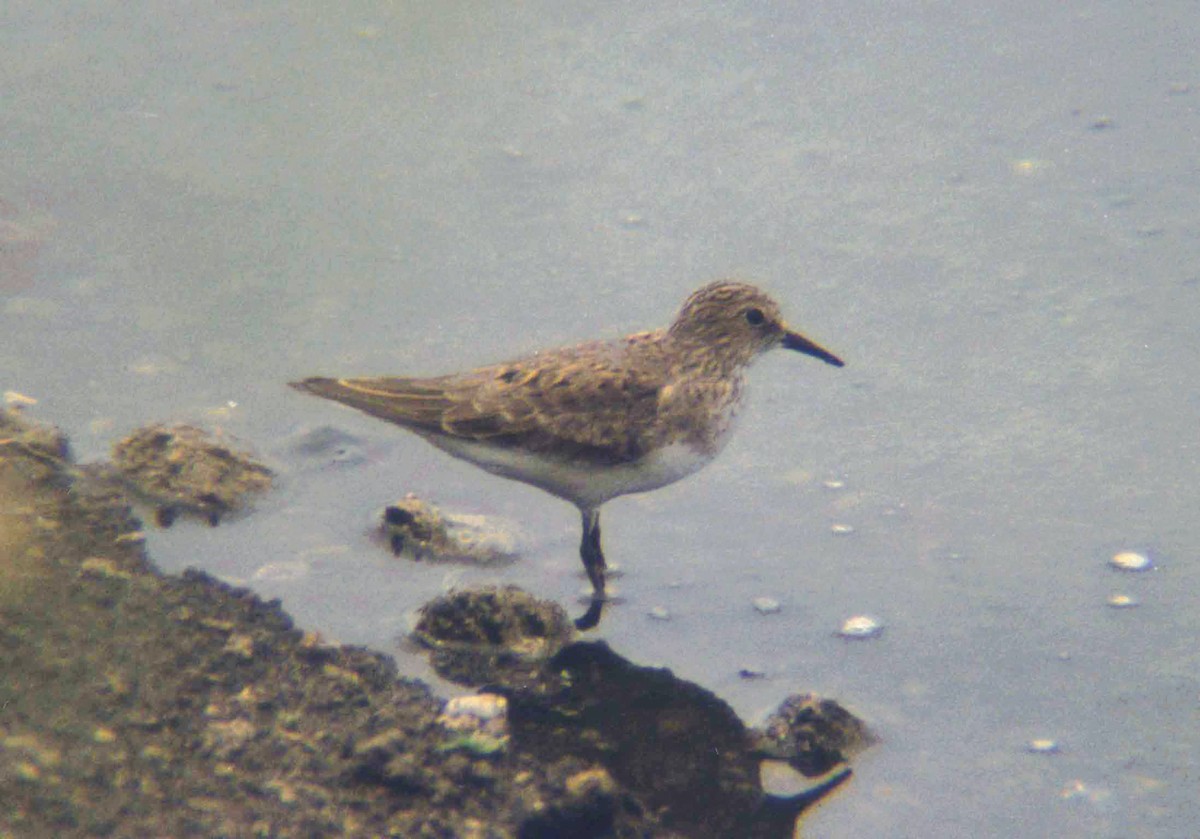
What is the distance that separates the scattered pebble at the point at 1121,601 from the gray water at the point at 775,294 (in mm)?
66

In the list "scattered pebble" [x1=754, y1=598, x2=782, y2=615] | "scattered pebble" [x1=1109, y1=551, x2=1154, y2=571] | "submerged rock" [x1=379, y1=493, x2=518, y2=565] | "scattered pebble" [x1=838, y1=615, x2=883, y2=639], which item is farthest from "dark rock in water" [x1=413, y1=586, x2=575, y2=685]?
"scattered pebble" [x1=1109, y1=551, x2=1154, y2=571]

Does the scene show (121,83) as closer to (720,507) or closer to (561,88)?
(561,88)

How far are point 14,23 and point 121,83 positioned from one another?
1392 mm

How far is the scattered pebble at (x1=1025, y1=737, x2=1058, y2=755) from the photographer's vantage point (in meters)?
3.74

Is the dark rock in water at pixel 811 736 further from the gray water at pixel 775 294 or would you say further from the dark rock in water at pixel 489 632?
the dark rock in water at pixel 489 632

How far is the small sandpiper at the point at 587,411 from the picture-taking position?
4.42 m

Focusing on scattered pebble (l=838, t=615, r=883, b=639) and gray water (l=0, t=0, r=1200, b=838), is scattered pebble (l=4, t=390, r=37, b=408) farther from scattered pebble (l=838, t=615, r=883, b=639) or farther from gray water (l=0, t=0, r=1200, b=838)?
scattered pebble (l=838, t=615, r=883, b=639)

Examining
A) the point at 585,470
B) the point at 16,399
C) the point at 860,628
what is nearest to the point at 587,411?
the point at 585,470

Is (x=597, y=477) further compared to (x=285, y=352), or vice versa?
(x=285, y=352)

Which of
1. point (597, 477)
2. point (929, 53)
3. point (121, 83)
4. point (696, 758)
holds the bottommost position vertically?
point (696, 758)

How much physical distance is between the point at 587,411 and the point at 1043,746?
6.38 feet

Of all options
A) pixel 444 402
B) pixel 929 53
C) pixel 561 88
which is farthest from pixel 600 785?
pixel 929 53

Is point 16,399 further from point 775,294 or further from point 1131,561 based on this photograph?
point 1131,561

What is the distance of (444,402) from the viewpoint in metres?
4.58
